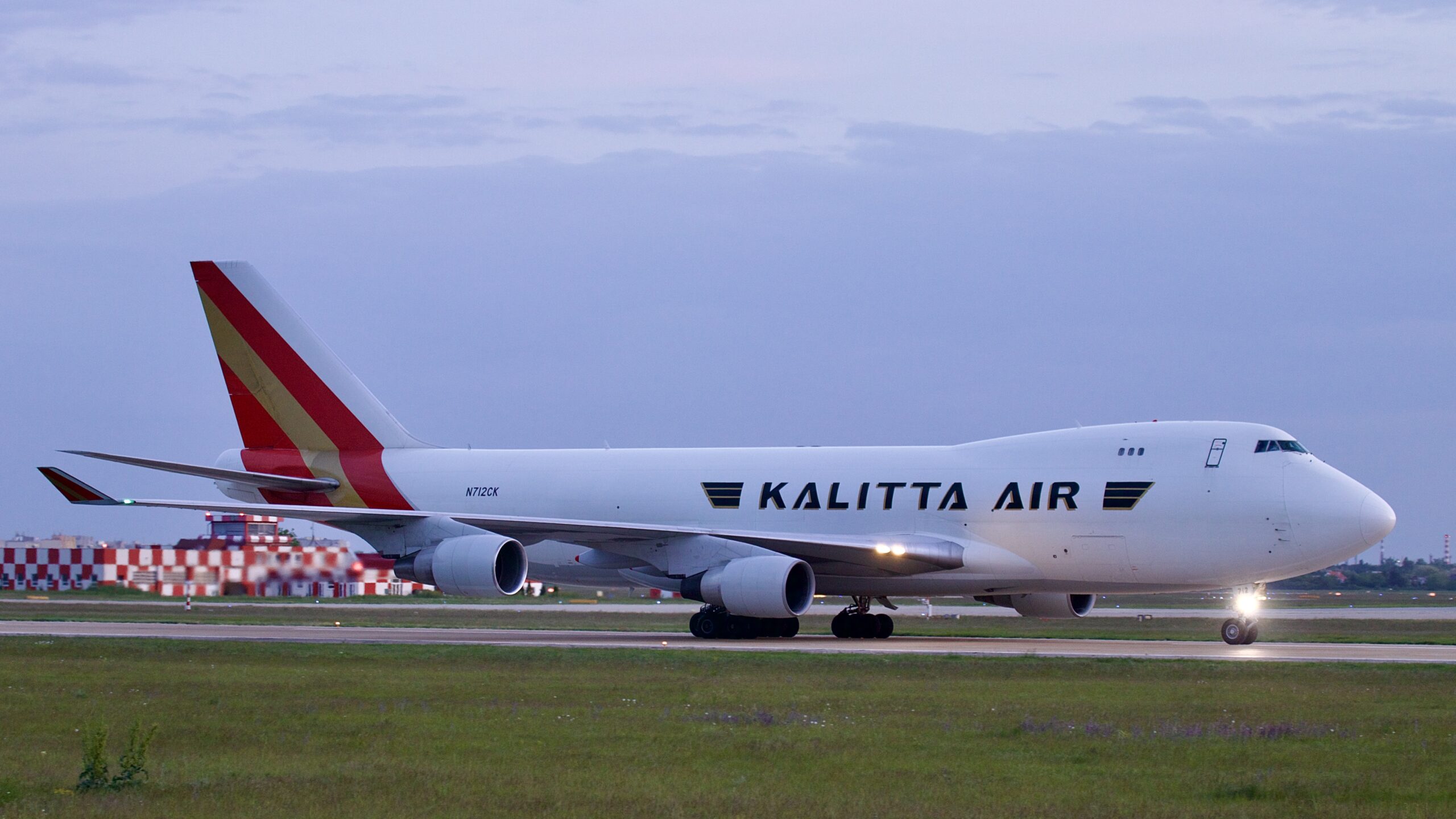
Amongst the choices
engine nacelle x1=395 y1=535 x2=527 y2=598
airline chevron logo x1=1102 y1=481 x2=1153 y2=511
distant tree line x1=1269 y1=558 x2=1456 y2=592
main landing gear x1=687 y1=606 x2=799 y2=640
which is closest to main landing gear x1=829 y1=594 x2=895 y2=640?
main landing gear x1=687 y1=606 x2=799 y2=640

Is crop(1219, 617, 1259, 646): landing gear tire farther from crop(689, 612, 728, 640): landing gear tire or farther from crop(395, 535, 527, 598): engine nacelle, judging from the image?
crop(395, 535, 527, 598): engine nacelle

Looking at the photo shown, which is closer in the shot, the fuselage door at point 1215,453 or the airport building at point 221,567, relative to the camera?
the fuselage door at point 1215,453

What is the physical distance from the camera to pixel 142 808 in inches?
402

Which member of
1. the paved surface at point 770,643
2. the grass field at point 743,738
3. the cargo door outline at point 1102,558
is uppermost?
the cargo door outline at point 1102,558

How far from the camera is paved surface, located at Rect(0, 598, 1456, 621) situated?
44281 millimetres

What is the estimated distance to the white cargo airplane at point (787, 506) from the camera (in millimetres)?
27250

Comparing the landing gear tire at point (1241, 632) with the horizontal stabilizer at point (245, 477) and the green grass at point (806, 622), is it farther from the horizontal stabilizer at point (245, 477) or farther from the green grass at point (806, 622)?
the horizontal stabilizer at point (245, 477)

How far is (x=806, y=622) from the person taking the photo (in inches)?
1550

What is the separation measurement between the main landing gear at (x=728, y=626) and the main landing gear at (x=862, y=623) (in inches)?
63.8

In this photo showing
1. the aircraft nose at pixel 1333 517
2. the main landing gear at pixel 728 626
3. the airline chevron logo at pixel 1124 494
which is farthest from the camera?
the main landing gear at pixel 728 626

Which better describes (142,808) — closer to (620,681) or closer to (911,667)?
(620,681)

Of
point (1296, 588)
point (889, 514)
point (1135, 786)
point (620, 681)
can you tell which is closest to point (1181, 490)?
point (889, 514)

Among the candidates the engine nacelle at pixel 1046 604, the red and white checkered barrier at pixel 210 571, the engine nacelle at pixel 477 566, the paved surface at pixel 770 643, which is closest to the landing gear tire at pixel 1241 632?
the paved surface at pixel 770 643

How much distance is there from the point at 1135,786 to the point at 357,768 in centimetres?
554
